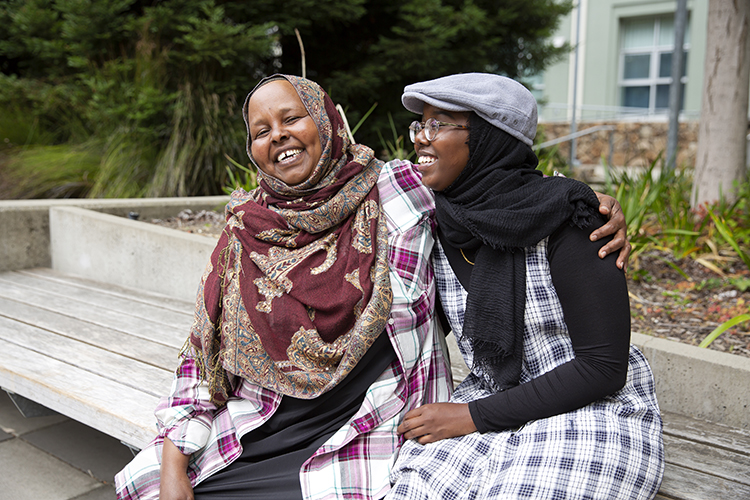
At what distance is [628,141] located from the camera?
49.6 ft

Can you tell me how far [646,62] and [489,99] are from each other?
1703cm

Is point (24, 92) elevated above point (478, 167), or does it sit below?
above

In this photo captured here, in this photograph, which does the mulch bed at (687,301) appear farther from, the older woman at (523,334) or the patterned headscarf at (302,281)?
the patterned headscarf at (302,281)

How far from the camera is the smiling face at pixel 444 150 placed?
63.4 inches

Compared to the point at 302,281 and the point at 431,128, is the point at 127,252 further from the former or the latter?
the point at 431,128

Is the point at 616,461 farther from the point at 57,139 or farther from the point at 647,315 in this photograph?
the point at 57,139

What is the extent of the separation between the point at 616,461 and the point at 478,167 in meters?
0.78

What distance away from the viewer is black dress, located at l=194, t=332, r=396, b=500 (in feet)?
5.59

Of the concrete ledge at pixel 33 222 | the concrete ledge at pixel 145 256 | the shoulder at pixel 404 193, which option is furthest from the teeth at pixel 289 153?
the concrete ledge at pixel 33 222

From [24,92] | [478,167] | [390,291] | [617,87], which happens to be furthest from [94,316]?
[617,87]

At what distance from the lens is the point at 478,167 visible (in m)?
1.62

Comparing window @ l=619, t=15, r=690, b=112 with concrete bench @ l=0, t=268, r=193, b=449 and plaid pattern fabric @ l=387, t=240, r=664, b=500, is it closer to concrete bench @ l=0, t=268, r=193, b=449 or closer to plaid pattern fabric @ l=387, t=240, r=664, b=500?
concrete bench @ l=0, t=268, r=193, b=449

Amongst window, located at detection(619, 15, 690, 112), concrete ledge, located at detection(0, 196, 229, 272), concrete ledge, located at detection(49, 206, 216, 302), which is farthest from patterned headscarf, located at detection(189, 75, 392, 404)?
window, located at detection(619, 15, 690, 112)

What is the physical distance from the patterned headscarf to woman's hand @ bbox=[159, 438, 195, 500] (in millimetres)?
189
